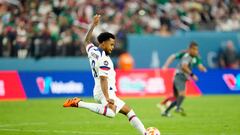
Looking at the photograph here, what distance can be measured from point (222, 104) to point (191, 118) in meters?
5.80

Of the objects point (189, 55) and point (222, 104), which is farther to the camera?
point (222, 104)

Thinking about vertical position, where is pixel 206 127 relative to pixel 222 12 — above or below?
below

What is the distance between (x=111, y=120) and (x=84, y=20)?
42.7ft

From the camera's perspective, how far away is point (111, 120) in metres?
20.2

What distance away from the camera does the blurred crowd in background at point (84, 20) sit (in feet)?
102

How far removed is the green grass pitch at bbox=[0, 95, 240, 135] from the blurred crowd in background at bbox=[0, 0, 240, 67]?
12.9ft

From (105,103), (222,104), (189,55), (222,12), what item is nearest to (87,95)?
(222,104)

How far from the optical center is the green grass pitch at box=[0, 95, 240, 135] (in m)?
16.5

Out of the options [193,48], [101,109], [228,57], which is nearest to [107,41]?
[101,109]

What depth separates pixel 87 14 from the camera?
108ft

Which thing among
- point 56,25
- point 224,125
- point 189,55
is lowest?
point 224,125

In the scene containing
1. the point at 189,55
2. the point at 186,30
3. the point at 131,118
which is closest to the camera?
the point at 131,118

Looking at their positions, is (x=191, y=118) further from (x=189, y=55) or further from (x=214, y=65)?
(x=214, y=65)

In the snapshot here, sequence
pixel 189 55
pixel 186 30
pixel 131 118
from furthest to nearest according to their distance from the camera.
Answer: pixel 186 30 < pixel 189 55 < pixel 131 118
